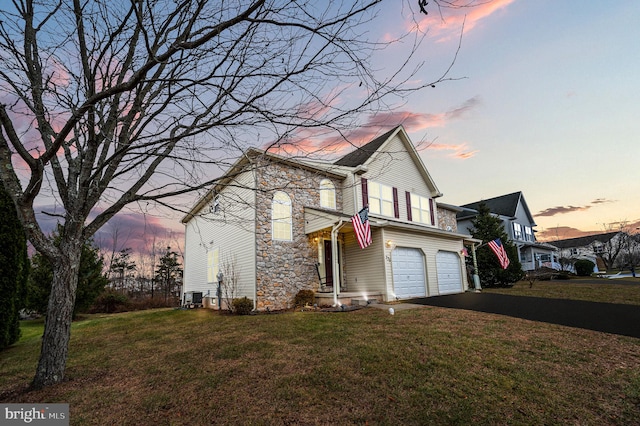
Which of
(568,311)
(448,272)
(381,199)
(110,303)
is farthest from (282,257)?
(110,303)

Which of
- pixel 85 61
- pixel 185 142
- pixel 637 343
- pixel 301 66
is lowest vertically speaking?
pixel 637 343

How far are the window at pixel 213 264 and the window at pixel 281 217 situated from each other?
4.46 meters

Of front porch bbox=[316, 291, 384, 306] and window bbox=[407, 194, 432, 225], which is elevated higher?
window bbox=[407, 194, 432, 225]

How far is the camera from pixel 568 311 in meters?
8.14

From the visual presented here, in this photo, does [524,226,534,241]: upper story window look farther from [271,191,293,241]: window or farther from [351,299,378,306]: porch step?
[271,191,293,241]: window

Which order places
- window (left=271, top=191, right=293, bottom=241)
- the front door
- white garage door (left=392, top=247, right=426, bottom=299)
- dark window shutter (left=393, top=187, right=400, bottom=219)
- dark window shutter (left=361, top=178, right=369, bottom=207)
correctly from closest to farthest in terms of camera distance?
1. window (left=271, top=191, right=293, bottom=241)
2. white garage door (left=392, top=247, right=426, bottom=299)
3. the front door
4. dark window shutter (left=361, top=178, right=369, bottom=207)
5. dark window shutter (left=393, top=187, right=400, bottom=219)

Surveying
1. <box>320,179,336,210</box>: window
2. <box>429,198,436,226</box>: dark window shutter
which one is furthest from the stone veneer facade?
<box>429,198,436,226</box>: dark window shutter

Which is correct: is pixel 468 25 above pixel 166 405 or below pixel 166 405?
above

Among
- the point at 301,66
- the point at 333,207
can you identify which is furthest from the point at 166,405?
the point at 333,207

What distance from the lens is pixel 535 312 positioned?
323 inches

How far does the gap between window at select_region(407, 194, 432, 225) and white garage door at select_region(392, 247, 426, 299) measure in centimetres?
331

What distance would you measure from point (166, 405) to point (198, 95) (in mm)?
3782

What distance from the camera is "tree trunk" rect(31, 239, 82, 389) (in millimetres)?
4312

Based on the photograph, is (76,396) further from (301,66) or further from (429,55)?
(429,55)
